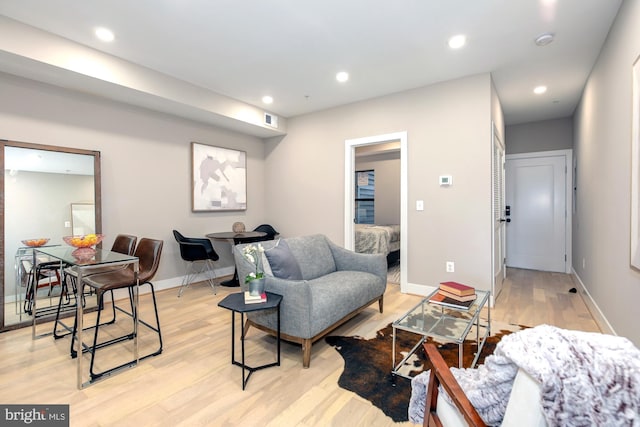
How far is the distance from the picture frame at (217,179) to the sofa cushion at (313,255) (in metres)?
2.14

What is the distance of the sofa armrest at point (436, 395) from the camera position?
0.84m

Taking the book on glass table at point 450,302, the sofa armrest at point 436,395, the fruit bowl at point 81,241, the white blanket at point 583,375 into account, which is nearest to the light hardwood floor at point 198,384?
the sofa armrest at point 436,395

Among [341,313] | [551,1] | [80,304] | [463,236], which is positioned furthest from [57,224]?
[551,1]

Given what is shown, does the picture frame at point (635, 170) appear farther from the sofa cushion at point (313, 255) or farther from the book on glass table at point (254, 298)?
the book on glass table at point (254, 298)

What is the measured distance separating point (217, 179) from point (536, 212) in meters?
5.56

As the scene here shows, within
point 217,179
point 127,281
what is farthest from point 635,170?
point 217,179

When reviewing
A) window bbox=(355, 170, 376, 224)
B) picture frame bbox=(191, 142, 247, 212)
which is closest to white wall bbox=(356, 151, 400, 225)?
window bbox=(355, 170, 376, 224)

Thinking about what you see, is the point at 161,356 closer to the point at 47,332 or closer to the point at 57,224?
the point at 47,332

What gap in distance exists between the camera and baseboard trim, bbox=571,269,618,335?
2625 millimetres

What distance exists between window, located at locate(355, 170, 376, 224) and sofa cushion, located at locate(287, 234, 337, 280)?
4.57 meters

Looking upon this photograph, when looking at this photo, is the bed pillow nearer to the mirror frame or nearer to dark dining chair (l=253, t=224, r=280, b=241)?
the mirror frame

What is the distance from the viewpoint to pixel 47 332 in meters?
2.77

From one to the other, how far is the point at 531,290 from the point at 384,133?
295 centimetres

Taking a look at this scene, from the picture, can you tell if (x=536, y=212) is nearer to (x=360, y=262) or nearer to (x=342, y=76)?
(x=360, y=262)
